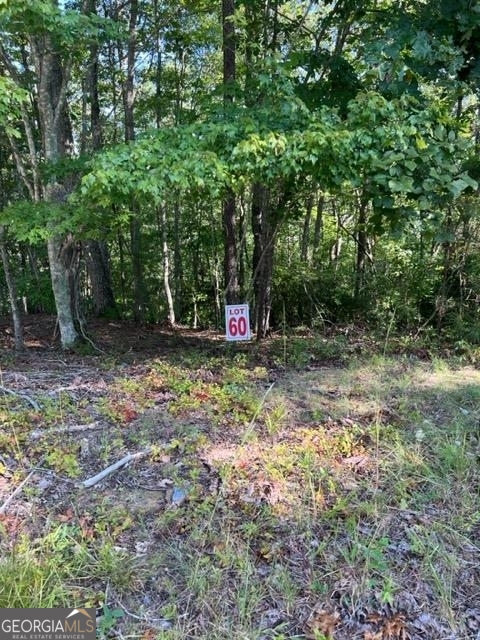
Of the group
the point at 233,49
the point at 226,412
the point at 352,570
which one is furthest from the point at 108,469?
the point at 233,49

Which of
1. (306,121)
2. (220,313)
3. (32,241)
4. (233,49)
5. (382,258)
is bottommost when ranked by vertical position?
(220,313)

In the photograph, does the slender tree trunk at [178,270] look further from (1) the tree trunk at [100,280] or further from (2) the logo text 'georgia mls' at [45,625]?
(2) the logo text 'georgia mls' at [45,625]

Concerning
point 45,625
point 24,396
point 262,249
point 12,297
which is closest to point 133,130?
point 262,249

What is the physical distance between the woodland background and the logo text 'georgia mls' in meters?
2.84

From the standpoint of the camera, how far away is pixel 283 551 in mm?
2123

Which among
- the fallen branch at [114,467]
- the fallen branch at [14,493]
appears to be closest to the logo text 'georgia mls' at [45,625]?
the fallen branch at [14,493]

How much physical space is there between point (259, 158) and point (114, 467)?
2686mm

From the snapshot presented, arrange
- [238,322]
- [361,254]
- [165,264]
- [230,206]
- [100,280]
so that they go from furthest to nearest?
[100,280] → [165,264] → [361,254] → [230,206] → [238,322]

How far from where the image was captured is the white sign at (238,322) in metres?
4.57

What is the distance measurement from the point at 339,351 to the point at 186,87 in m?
6.16

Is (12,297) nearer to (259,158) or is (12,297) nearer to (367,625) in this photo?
(259,158)

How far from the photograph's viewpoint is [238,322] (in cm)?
458

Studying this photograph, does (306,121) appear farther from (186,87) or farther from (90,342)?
(186,87)

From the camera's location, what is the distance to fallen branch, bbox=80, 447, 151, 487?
8.21 ft
